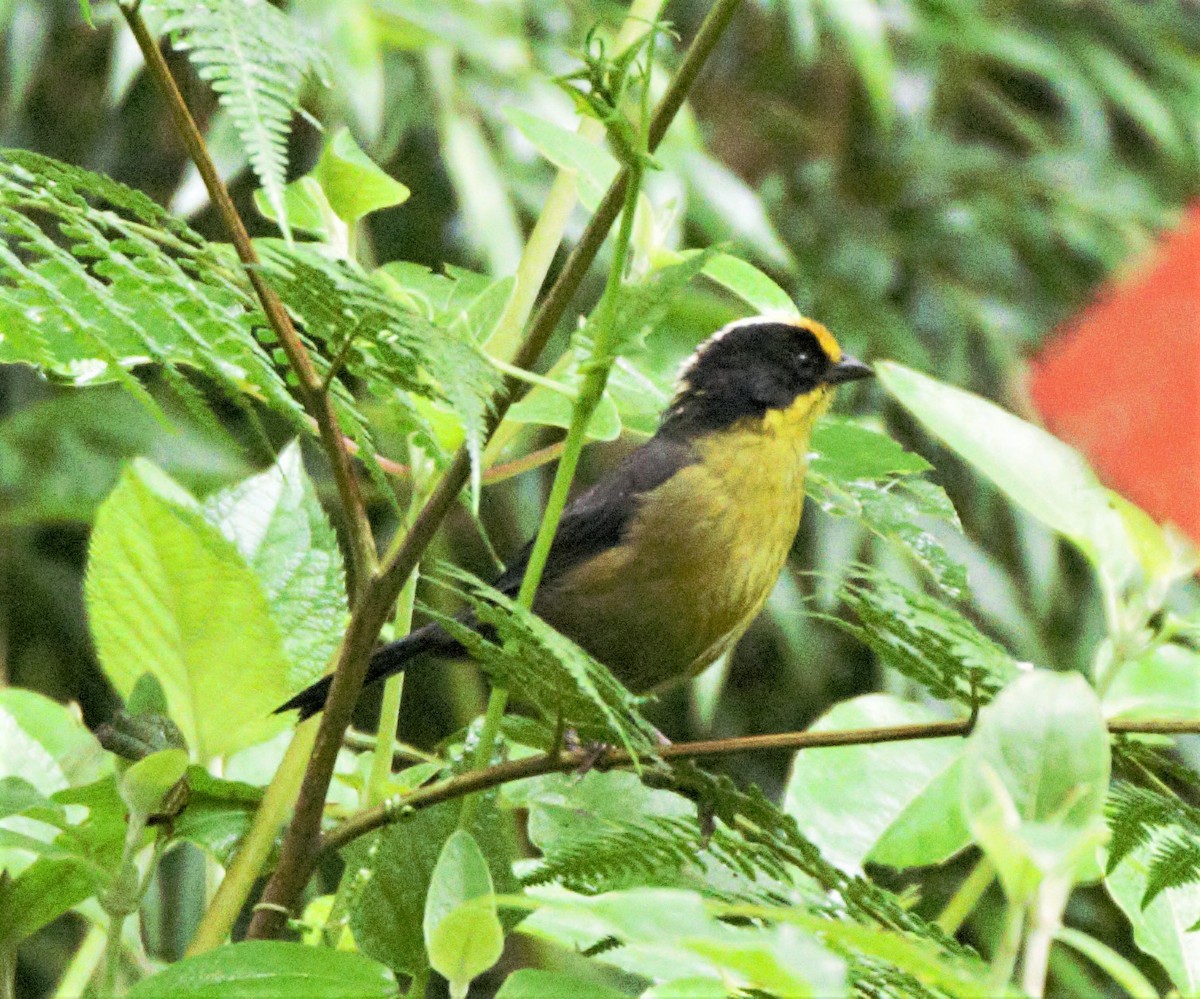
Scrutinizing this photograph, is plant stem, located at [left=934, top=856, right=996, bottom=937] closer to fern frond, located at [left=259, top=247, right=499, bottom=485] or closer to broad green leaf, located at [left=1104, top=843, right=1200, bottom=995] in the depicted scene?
broad green leaf, located at [left=1104, top=843, right=1200, bottom=995]

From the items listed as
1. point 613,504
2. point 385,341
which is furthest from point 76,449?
point 385,341

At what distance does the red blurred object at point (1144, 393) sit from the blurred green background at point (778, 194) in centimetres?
165

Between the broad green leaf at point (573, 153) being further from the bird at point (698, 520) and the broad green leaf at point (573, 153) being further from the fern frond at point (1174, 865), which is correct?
the bird at point (698, 520)

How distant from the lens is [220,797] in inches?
29.0

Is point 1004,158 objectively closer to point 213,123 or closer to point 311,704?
point 213,123

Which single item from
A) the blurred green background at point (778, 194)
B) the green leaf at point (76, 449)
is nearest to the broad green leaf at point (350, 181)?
the blurred green background at point (778, 194)

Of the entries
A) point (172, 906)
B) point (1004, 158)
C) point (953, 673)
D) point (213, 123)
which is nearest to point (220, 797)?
point (953, 673)

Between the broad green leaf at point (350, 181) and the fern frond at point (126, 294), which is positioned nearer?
the fern frond at point (126, 294)

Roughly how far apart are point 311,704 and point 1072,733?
1.74 ft

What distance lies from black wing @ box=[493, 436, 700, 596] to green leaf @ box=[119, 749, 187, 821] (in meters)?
1.04

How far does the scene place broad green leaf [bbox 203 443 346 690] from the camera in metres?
0.79

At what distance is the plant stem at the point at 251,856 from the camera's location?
685mm

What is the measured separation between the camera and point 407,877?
2.15ft

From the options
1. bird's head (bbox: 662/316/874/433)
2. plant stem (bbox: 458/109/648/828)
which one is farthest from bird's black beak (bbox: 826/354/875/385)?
plant stem (bbox: 458/109/648/828)
